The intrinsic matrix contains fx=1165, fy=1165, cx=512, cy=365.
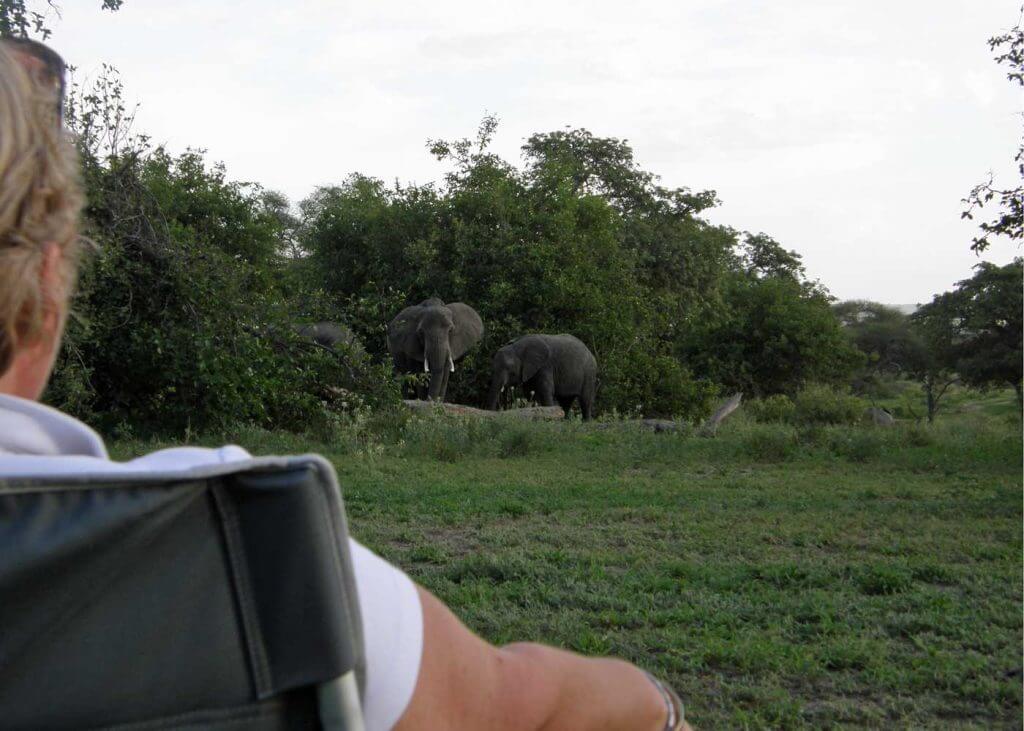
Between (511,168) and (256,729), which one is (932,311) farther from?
(256,729)

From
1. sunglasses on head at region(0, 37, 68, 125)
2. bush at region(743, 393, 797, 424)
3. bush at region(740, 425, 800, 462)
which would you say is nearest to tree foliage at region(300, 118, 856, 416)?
bush at region(743, 393, 797, 424)

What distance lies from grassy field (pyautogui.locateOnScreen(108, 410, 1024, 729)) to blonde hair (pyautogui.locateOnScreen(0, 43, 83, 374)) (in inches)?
112

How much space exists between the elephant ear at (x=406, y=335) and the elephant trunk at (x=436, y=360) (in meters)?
0.31

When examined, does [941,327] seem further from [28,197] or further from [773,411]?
[28,197]

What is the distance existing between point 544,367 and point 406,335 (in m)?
2.37

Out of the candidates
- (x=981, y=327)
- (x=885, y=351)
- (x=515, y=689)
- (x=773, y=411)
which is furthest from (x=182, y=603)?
(x=885, y=351)

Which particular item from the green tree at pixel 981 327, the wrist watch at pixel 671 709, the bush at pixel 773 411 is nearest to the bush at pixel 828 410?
the bush at pixel 773 411

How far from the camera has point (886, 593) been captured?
502cm

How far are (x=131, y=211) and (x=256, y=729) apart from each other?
34.7 ft

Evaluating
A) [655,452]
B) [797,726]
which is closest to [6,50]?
[797,726]

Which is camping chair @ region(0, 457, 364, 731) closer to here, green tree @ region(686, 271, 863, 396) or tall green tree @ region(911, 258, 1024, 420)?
tall green tree @ region(911, 258, 1024, 420)

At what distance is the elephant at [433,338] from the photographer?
59.0 feet

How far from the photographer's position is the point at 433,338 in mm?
17906

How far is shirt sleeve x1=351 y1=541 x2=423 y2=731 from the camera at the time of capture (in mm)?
979
